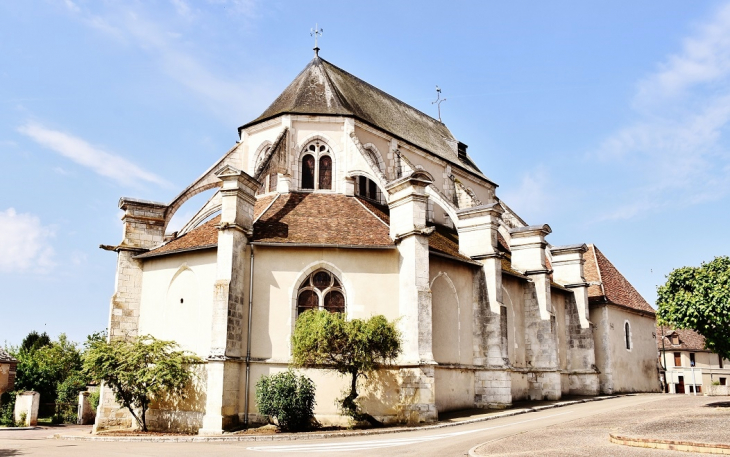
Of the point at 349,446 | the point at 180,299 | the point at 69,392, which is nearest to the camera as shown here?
the point at 349,446

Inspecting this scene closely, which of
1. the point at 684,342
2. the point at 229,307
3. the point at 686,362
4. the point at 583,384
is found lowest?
the point at 583,384

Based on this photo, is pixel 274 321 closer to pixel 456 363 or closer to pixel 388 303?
pixel 388 303

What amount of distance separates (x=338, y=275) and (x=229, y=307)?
3.73 m

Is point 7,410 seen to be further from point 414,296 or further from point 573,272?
point 573,272

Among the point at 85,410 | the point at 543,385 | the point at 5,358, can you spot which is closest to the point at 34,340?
the point at 5,358

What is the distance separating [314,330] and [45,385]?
2621cm

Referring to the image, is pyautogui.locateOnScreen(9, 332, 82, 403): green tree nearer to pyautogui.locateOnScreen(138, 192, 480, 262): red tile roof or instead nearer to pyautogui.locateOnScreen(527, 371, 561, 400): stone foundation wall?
pyautogui.locateOnScreen(138, 192, 480, 262): red tile roof

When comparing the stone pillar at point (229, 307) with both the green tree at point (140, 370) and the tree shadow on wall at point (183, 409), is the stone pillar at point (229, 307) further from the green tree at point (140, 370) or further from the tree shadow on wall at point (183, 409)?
the green tree at point (140, 370)

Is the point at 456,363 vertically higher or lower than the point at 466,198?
lower

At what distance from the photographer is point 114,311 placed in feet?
72.6

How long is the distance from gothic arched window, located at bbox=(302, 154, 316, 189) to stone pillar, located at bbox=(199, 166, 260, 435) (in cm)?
498

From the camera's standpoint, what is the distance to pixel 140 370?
1923 centimetres

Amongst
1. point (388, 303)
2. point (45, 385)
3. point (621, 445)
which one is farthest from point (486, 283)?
point (45, 385)

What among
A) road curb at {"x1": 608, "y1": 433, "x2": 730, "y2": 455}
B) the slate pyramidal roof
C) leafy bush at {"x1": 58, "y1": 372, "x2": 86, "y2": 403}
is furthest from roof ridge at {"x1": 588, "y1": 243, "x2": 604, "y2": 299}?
leafy bush at {"x1": 58, "y1": 372, "x2": 86, "y2": 403}
